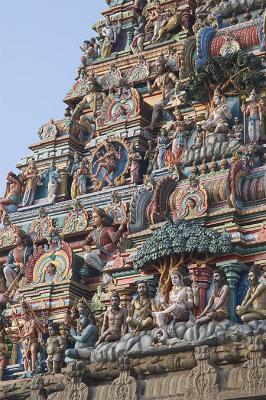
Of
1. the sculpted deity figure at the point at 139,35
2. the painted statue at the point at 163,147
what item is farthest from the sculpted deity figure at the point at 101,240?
the sculpted deity figure at the point at 139,35

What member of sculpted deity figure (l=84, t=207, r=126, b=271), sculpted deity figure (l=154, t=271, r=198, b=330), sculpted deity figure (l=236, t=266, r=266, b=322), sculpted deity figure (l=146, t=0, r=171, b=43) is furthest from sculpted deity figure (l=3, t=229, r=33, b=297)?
sculpted deity figure (l=236, t=266, r=266, b=322)

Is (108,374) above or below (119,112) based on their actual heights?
below

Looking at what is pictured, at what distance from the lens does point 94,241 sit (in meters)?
31.4

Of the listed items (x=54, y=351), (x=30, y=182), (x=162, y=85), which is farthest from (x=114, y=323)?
(x=162, y=85)

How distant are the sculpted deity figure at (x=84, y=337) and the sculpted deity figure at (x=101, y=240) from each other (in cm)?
306

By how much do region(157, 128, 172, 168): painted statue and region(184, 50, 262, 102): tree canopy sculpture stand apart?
2.08 meters

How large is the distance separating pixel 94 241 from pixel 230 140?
5.32 metres

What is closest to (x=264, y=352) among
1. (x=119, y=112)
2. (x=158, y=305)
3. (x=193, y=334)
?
(x=193, y=334)

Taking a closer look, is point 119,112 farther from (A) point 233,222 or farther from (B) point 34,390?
(B) point 34,390

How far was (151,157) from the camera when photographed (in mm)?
32688

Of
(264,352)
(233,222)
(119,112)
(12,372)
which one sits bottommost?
(264,352)

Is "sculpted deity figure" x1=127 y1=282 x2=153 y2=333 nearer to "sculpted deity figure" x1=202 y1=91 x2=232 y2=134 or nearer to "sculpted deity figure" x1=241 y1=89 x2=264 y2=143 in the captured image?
"sculpted deity figure" x1=202 y1=91 x2=232 y2=134

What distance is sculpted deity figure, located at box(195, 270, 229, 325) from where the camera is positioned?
24000 millimetres

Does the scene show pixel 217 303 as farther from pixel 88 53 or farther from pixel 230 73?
pixel 88 53
